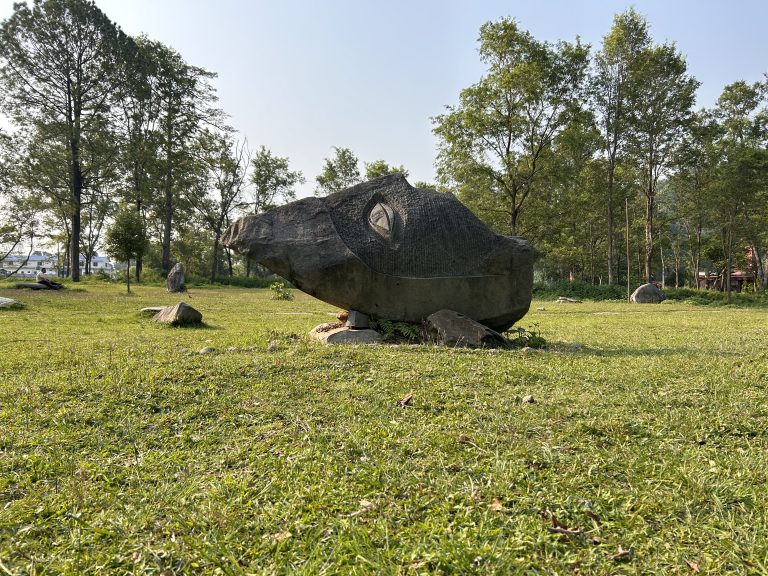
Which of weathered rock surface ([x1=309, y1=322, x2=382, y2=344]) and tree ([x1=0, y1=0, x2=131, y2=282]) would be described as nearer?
weathered rock surface ([x1=309, y1=322, x2=382, y2=344])

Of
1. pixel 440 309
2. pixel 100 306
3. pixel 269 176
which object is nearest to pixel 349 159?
pixel 269 176

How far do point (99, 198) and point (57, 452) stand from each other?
3272 cm

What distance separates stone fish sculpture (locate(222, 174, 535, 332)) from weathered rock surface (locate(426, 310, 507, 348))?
328 mm

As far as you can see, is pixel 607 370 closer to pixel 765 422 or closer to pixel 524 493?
pixel 765 422

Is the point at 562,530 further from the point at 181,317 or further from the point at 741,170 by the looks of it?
the point at 741,170

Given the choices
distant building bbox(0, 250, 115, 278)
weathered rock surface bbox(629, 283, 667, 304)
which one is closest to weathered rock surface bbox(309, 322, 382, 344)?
weathered rock surface bbox(629, 283, 667, 304)

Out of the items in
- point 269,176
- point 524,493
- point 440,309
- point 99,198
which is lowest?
point 524,493

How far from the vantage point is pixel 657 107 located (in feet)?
84.5

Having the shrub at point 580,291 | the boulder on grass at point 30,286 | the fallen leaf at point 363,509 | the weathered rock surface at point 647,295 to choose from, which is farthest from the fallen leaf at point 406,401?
the shrub at point 580,291

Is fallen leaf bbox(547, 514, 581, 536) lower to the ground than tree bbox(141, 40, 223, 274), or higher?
lower

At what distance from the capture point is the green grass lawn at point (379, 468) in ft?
6.80

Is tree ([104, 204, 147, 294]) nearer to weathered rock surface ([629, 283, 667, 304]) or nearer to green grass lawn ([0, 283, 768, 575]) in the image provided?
green grass lawn ([0, 283, 768, 575])

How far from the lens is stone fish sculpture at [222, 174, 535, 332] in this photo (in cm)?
759

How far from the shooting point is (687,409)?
380cm
